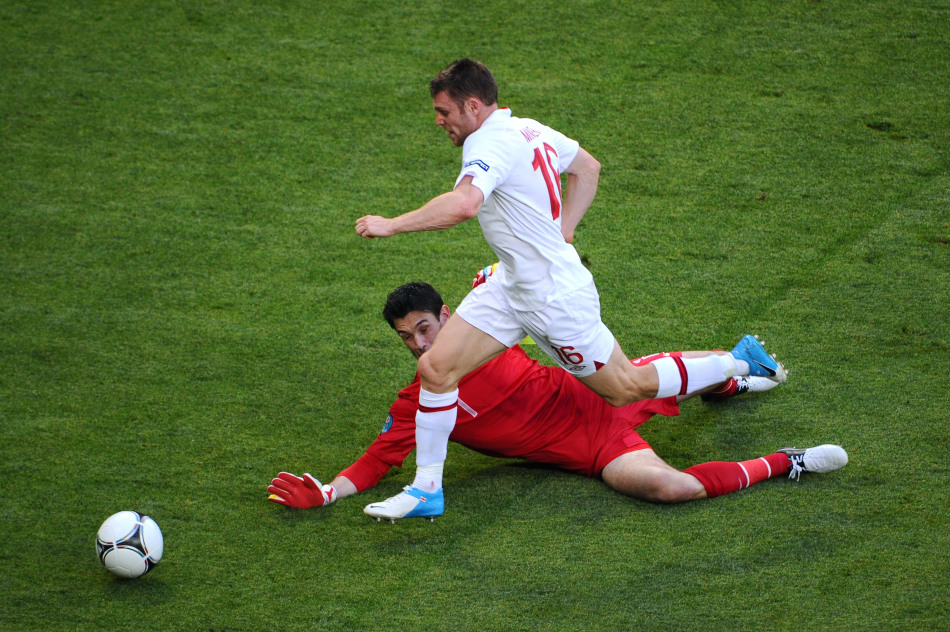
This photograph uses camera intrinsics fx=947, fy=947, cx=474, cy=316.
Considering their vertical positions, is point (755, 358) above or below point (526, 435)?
above

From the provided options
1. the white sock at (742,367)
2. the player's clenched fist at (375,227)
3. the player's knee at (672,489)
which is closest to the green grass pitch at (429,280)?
the player's knee at (672,489)

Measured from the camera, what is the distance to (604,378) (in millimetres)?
3773

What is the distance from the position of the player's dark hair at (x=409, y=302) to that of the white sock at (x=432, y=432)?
37 centimetres

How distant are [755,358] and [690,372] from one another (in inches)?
17.5

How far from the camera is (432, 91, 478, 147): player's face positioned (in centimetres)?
361

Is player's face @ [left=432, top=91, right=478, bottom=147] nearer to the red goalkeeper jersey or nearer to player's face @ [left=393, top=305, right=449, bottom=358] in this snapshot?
player's face @ [left=393, top=305, right=449, bottom=358]

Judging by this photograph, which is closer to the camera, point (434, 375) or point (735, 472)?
point (434, 375)

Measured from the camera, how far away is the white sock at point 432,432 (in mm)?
3719

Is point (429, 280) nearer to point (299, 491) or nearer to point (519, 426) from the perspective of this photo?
point (519, 426)

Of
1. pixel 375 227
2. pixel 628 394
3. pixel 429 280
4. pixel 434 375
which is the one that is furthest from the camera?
pixel 429 280

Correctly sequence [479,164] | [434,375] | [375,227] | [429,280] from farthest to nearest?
[429,280]
[434,375]
[479,164]
[375,227]

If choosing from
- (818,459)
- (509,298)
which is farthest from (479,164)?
(818,459)

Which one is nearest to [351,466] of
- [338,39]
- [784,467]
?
[784,467]

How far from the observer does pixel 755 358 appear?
422 centimetres
